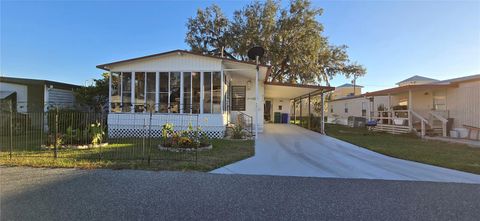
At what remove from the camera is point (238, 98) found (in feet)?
47.2

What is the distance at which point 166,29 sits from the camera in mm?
16750

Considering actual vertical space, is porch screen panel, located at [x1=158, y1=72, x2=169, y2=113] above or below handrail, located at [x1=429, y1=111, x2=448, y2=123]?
above

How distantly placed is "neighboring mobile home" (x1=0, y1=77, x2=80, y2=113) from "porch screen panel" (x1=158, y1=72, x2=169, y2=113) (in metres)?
6.80

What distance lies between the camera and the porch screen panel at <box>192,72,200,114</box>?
1073 centimetres

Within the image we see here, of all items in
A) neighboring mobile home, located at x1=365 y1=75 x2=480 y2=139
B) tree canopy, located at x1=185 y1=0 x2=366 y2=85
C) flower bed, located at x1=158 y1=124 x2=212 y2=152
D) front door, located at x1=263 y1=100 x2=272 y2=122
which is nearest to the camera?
flower bed, located at x1=158 y1=124 x2=212 y2=152

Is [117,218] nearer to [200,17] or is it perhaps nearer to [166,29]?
[166,29]

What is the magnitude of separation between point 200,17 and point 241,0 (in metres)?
4.07

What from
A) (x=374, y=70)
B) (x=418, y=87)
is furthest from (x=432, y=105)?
(x=374, y=70)

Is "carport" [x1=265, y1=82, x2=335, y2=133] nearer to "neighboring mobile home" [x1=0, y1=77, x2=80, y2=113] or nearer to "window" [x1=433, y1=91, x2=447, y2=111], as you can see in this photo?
"window" [x1=433, y1=91, x2=447, y2=111]

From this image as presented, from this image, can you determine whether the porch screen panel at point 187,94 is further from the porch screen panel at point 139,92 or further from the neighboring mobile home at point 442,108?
the neighboring mobile home at point 442,108

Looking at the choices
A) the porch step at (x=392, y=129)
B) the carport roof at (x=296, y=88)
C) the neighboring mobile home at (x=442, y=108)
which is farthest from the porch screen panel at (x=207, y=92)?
the porch step at (x=392, y=129)

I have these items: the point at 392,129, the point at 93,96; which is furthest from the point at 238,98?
the point at 392,129

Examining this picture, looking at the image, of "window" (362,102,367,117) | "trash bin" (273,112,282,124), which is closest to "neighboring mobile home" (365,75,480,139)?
"window" (362,102,367,117)

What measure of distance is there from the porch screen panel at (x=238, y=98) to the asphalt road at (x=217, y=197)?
9.29 meters
